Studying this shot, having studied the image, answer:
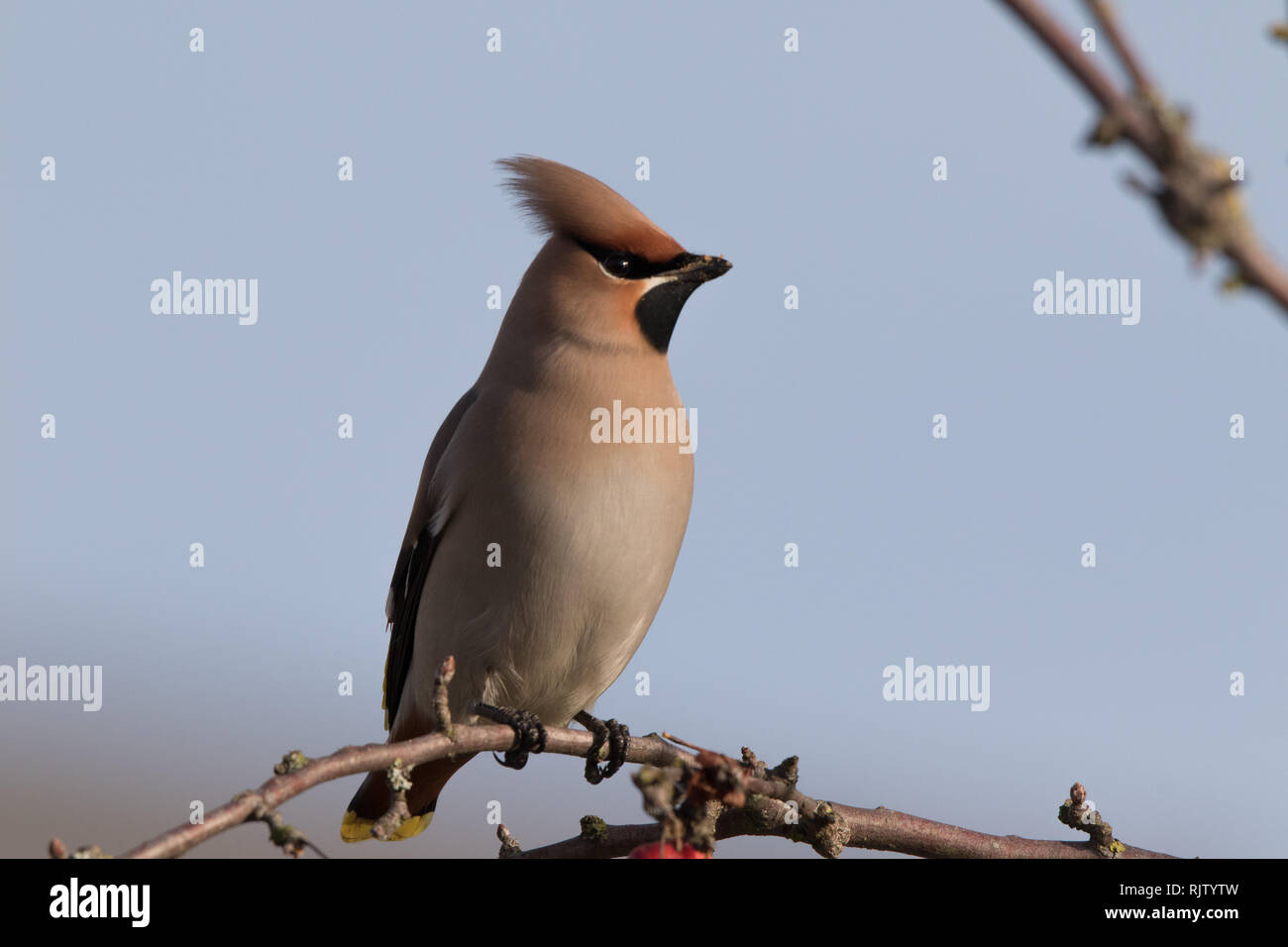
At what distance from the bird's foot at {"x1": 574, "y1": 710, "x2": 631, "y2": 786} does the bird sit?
0.03 feet

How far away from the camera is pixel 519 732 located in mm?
3070

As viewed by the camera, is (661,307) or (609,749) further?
(661,307)

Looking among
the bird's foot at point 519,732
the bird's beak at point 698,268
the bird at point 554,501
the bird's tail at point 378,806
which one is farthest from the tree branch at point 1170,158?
the bird's tail at point 378,806

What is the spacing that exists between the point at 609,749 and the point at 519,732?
54 cm

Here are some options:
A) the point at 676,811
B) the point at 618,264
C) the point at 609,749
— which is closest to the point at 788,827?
the point at 609,749

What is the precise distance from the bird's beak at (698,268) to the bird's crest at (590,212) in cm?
4

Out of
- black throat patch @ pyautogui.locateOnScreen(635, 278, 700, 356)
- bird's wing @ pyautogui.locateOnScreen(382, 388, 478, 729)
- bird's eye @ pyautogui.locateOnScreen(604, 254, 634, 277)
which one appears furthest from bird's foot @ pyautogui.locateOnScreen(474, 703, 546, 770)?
bird's eye @ pyautogui.locateOnScreen(604, 254, 634, 277)

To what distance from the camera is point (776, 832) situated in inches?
114

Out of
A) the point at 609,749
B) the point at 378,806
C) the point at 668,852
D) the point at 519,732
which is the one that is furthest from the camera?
the point at 378,806

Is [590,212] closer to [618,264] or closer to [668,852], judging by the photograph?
[618,264]

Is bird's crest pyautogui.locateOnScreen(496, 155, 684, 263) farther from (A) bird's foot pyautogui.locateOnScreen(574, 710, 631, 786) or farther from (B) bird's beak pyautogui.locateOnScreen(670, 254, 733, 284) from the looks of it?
(A) bird's foot pyautogui.locateOnScreen(574, 710, 631, 786)

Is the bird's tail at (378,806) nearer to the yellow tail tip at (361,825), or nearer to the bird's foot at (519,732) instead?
the yellow tail tip at (361,825)

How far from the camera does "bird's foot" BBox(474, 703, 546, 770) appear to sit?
306 centimetres

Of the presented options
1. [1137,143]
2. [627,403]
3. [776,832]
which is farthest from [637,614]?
[1137,143]
